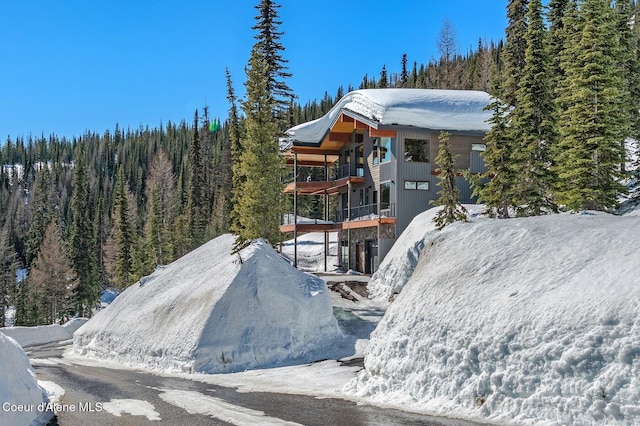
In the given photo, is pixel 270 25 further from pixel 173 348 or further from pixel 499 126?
pixel 173 348

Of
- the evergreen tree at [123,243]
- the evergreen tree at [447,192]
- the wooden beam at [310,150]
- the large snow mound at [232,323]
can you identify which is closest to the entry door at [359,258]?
the wooden beam at [310,150]

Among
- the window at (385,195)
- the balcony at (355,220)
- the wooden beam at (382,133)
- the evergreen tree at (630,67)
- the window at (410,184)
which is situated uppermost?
the evergreen tree at (630,67)

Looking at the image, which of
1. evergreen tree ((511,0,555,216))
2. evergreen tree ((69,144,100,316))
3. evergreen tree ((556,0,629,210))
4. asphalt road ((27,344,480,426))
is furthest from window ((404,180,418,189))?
evergreen tree ((69,144,100,316))

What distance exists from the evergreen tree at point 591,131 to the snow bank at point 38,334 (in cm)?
3651

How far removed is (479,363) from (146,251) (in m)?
56.5

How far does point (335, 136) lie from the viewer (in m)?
44.0

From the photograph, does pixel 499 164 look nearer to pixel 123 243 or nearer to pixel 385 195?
pixel 385 195

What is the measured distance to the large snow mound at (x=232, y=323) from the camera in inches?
858

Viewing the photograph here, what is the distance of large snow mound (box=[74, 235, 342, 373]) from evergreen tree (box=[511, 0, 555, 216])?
11160mm

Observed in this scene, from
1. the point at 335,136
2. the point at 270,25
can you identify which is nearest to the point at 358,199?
the point at 335,136

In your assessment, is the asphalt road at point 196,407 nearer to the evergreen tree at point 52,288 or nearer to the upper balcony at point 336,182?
the upper balcony at point 336,182

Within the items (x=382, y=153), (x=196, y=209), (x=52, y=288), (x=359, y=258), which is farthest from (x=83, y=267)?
(x=382, y=153)

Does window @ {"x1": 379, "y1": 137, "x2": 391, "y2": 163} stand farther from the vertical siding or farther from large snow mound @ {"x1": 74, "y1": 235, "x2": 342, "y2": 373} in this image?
large snow mound @ {"x1": 74, "y1": 235, "x2": 342, "y2": 373}

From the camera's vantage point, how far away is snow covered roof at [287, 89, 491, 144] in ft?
123
